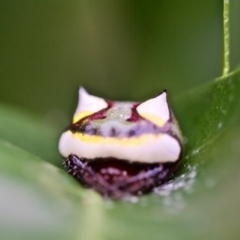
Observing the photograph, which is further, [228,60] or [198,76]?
[198,76]

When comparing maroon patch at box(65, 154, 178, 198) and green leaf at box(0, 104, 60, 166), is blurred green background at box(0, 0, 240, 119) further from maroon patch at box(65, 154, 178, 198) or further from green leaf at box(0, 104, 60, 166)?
maroon patch at box(65, 154, 178, 198)

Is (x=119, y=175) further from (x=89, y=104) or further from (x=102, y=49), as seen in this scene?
(x=102, y=49)

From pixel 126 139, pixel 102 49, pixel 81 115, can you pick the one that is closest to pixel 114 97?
pixel 102 49

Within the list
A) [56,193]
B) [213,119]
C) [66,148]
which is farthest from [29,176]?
[213,119]

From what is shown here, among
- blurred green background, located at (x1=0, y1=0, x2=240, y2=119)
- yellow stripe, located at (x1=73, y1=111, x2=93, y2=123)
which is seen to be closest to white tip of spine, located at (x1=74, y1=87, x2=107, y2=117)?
yellow stripe, located at (x1=73, y1=111, x2=93, y2=123)

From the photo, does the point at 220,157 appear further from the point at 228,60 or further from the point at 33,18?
→ the point at 33,18

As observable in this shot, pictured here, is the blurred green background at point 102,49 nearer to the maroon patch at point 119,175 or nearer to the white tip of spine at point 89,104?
the white tip of spine at point 89,104
